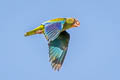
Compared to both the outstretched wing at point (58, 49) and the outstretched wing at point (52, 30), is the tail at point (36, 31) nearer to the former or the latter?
the outstretched wing at point (52, 30)

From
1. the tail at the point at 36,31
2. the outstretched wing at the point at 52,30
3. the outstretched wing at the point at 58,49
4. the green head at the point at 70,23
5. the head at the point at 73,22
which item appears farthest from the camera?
the head at the point at 73,22

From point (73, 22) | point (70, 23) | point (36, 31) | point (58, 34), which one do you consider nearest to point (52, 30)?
point (58, 34)

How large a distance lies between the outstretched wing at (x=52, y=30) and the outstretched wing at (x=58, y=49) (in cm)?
76

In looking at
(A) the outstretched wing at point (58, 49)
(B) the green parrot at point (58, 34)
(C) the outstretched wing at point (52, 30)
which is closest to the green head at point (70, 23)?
(B) the green parrot at point (58, 34)

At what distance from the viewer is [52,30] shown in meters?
24.4

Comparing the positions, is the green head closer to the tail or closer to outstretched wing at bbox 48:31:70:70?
outstretched wing at bbox 48:31:70:70

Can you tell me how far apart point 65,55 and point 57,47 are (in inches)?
16.6

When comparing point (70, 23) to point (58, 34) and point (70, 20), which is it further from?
point (58, 34)

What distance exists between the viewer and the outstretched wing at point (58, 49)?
24859 mm

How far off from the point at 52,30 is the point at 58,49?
55.0 inches

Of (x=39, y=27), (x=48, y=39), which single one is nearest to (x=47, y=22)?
(x=39, y=27)

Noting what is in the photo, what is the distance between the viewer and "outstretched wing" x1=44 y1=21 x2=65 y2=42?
23812 millimetres

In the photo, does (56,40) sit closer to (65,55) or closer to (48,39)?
(65,55)

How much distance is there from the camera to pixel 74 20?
26016 mm
